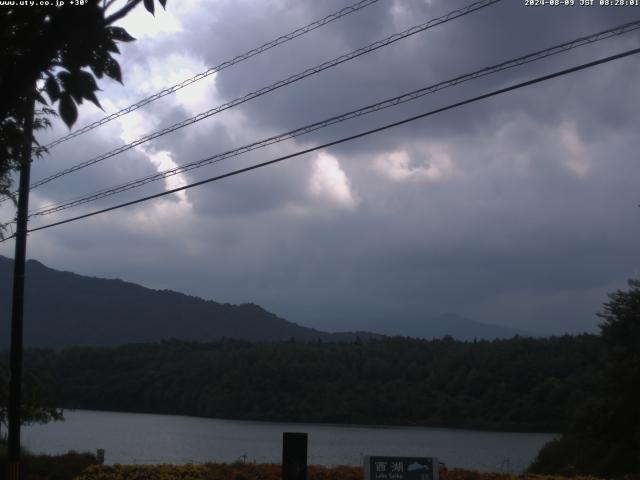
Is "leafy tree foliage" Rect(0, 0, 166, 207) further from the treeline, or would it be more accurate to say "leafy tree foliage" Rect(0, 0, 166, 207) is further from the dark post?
the treeline

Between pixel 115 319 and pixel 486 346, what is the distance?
131 m

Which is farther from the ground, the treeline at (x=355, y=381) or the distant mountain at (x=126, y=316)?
the distant mountain at (x=126, y=316)

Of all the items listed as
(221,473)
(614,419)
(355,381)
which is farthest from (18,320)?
(355,381)

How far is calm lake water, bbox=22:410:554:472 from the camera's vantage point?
29.6 m

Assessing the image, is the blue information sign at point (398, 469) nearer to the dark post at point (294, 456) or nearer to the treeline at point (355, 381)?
the dark post at point (294, 456)

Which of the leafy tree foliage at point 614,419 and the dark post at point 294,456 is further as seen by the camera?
the leafy tree foliage at point 614,419

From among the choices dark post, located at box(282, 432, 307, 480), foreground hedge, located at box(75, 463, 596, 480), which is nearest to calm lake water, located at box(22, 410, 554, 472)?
foreground hedge, located at box(75, 463, 596, 480)

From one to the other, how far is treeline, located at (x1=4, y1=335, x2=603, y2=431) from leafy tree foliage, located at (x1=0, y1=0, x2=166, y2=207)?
34.6 metres

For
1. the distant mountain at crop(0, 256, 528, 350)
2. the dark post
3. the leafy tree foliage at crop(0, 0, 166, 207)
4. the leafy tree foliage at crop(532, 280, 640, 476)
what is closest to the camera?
the leafy tree foliage at crop(0, 0, 166, 207)

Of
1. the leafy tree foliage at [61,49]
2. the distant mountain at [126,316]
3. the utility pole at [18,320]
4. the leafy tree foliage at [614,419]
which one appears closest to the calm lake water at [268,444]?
the leafy tree foliage at [614,419]

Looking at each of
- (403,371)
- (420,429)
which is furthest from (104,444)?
(403,371)

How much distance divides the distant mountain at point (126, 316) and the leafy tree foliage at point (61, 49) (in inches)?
6199

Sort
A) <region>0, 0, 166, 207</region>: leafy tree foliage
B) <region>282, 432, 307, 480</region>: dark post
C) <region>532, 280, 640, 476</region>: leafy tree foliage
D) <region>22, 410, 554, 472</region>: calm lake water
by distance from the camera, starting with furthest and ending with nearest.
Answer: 1. <region>22, 410, 554, 472</region>: calm lake water
2. <region>532, 280, 640, 476</region>: leafy tree foliage
3. <region>282, 432, 307, 480</region>: dark post
4. <region>0, 0, 166, 207</region>: leafy tree foliage

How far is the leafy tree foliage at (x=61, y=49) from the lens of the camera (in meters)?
5.56
